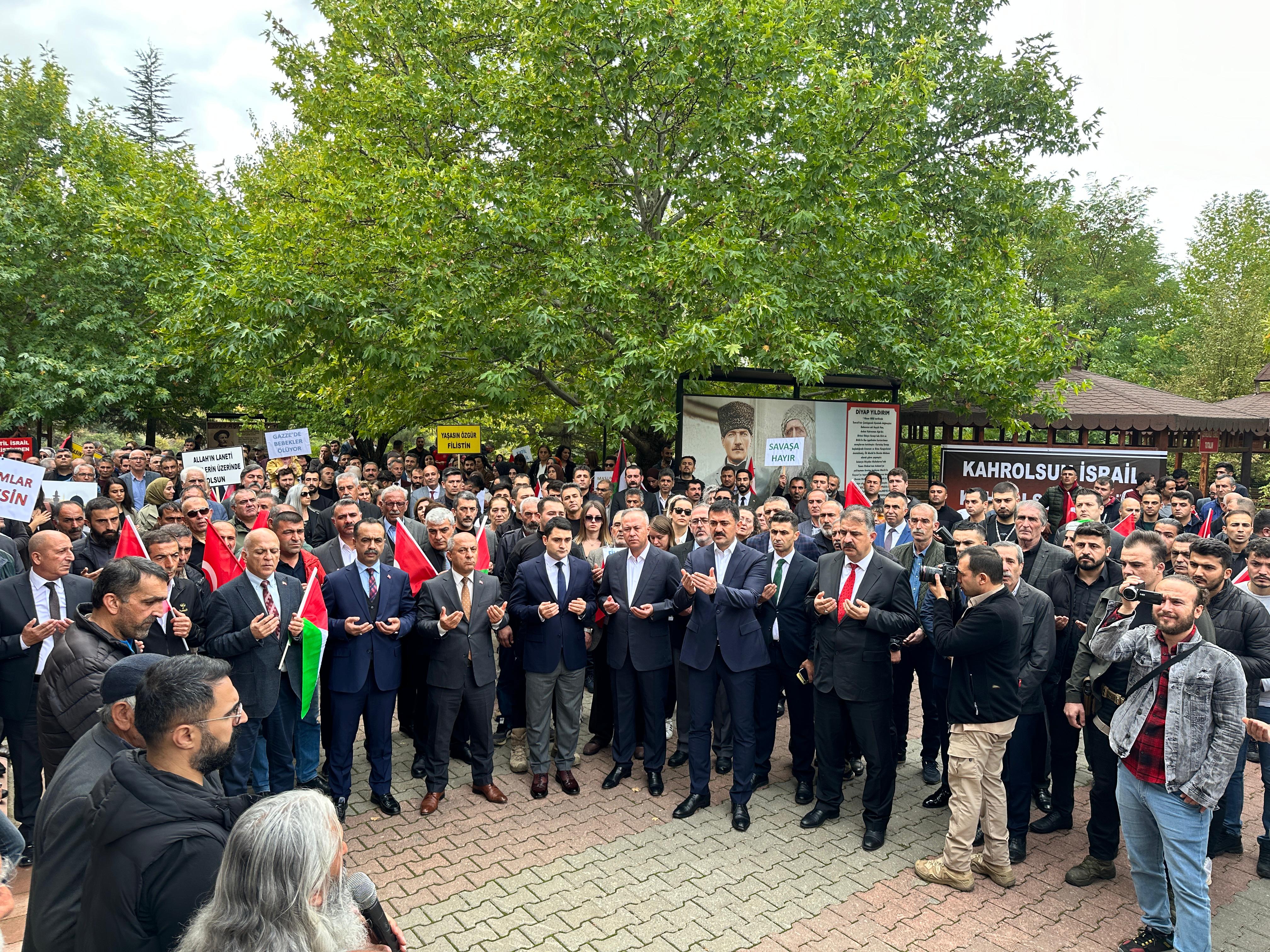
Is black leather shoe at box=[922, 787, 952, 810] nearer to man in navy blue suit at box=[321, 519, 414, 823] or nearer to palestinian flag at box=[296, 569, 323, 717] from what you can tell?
man in navy blue suit at box=[321, 519, 414, 823]

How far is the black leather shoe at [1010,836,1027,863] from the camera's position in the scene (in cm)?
565

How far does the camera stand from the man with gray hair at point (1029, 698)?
5.66m

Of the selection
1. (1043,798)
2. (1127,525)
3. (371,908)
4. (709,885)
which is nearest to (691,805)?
(709,885)

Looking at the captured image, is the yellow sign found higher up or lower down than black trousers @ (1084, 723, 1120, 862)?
higher up

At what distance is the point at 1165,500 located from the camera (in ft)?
40.3

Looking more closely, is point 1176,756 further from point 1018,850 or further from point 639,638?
point 639,638

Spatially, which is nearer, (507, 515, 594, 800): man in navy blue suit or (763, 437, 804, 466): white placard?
(507, 515, 594, 800): man in navy blue suit

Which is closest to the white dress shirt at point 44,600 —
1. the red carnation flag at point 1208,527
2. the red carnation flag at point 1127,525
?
the red carnation flag at point 1127,525

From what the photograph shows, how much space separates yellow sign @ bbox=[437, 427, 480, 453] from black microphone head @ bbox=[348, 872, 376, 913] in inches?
487

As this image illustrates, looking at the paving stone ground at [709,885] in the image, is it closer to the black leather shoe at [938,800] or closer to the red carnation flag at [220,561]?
the black leather shoe at [938,800]

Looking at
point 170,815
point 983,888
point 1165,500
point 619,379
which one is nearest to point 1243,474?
point 1165,500

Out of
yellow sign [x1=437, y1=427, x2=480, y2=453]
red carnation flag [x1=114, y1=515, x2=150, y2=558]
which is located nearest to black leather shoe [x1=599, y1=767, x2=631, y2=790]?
red carnation flag [x1=114, y1=515, x2=150, y2=558]

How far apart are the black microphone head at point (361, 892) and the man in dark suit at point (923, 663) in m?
5.37

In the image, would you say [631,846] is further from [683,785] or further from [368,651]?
[368,651]
